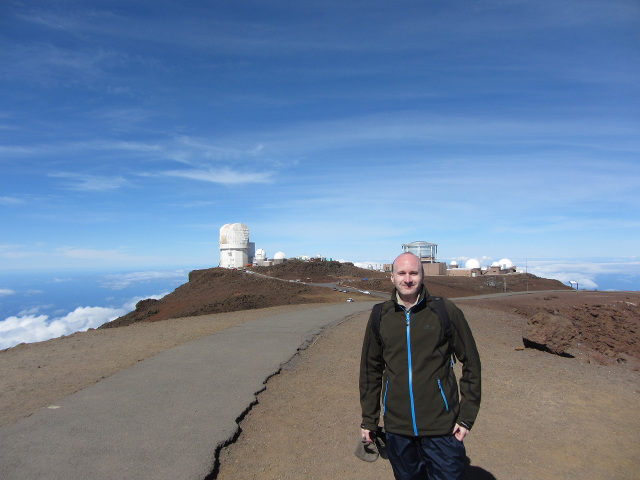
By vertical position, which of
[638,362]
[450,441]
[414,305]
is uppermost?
[414,305]

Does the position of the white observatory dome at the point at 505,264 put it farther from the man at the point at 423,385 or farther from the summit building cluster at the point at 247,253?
the man at the point at 423,385

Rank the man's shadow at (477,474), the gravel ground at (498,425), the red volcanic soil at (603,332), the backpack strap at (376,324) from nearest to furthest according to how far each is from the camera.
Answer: the backpack strap at (376,324) < the man's shadow at (477,474) < the gravel ground at (498,425) < the red volcanic soil at (603,332)

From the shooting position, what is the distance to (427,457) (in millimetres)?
2955

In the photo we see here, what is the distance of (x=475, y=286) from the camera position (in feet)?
113

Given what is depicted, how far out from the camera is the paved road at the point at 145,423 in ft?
13.2

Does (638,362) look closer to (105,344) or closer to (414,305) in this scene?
(414,305)

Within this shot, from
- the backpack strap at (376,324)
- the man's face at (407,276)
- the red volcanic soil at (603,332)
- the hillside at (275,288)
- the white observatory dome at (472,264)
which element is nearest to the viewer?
the man's face at (407,276)

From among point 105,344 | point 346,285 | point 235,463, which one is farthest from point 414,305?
point 346,285

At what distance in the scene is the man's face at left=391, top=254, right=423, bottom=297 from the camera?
3.01 metres

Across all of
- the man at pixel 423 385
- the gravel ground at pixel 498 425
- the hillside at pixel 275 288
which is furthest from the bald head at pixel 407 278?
the hillside at pixel 275 288

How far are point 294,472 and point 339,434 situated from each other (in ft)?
3.44

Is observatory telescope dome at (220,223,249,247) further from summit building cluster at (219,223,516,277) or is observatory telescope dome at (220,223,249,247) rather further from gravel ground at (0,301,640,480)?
gravel ground at (0,301,640,480)

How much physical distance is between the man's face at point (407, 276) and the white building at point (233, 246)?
123ft

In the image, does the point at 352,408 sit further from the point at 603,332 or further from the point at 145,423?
the point at 603,332
